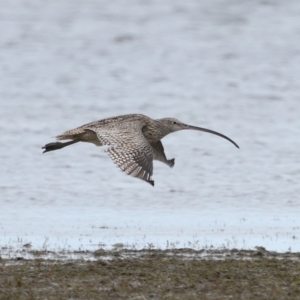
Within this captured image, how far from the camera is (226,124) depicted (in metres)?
16.8

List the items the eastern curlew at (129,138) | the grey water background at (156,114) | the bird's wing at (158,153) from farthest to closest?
the bird's wing at (158,153) < the grey water background at (156,114) < the eastern curlew at (129,138)

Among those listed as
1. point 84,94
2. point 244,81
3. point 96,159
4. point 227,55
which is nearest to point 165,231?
point 96,159

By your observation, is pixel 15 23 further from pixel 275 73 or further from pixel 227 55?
pixel 275 73

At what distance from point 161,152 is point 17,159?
11.7ft

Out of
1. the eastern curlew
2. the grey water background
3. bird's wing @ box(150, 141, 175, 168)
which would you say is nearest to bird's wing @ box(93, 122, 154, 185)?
the eastern curlew

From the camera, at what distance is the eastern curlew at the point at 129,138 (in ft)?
30.8

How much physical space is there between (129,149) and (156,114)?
25.5ft

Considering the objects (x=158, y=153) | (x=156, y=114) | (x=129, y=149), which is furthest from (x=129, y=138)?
(x=156, y=114)

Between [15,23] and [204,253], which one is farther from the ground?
[15,23]

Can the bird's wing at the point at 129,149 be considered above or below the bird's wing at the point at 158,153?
below

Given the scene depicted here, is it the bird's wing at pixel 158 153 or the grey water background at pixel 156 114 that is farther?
the bird's wing at pixel 158 153

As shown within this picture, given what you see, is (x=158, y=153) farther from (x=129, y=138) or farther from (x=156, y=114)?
(x=156, y=114)

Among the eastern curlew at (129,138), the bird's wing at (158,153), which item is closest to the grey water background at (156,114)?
the bird's wing at (158,153)

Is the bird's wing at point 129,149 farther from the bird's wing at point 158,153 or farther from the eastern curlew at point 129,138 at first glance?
the bird's wing at point 158,153
